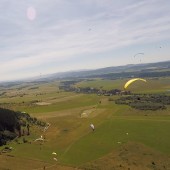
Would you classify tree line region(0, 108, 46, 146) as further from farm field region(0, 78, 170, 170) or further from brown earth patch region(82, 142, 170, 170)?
brown earth patch region(82, 142, 170, 170)

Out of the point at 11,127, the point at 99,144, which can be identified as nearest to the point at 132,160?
the point at 99,144

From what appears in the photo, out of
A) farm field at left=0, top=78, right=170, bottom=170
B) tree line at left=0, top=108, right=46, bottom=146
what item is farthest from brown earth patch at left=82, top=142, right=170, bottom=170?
tree line at left=0, top=108, right=46, bottom=146

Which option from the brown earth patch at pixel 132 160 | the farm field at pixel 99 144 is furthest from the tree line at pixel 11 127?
Result: the brown earth patch at pixel 132 160

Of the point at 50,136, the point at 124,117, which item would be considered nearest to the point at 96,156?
the point at 50,136

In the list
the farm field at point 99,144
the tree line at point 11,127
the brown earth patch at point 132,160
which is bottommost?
the brown earth patch at point 132,160

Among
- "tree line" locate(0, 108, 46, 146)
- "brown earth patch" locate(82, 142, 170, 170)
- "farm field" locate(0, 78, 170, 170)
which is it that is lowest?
"brown earth patch" locate(82, 142, 170, 170)

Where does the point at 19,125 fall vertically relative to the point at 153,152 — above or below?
above

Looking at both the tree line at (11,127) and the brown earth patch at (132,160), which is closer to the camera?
Result: the brown earth patch at (132,160)

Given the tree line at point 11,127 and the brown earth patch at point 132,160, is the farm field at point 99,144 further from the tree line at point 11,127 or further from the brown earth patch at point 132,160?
the tree line at point 11,127

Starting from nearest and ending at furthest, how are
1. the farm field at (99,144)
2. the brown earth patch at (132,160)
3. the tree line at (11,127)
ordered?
the brown earth patch at (132,160)
the farm field at (99,144)
the tree line at (11,127)

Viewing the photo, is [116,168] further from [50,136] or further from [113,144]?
[50,136]

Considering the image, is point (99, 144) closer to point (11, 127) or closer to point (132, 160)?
point (132, 160)
